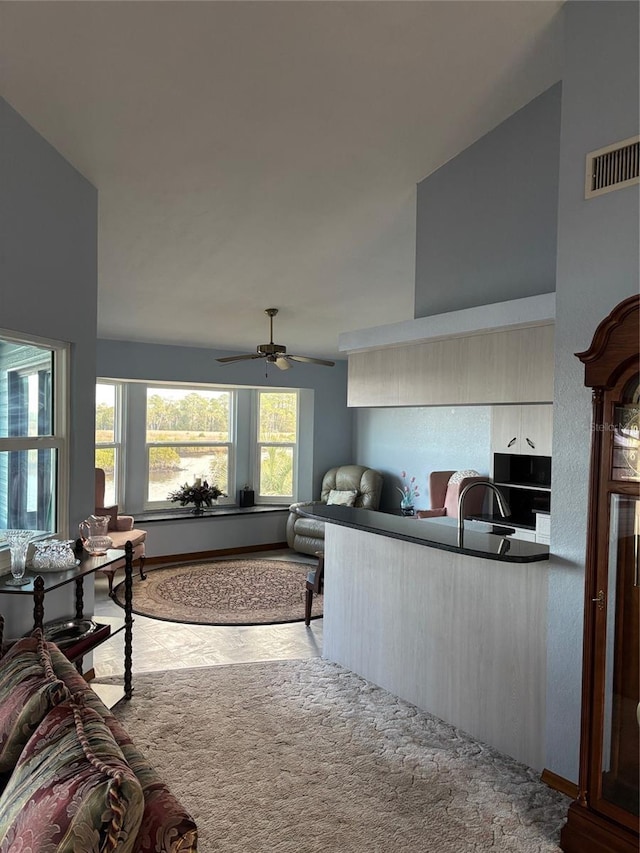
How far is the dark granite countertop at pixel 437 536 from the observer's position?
2.84 meters

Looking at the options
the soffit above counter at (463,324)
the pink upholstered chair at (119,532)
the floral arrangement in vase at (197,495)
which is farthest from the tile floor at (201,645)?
the floral arrangement in vase at (197,495)

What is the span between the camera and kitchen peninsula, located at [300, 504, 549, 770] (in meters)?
2.89

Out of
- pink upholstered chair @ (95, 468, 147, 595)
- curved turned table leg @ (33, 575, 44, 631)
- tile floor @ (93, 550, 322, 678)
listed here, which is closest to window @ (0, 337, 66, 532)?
curved turned table leg @ (33, 575, 44, 631)

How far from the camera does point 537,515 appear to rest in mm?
5359

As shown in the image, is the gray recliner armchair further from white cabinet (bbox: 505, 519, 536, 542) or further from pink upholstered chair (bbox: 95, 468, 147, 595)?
white cabinet (bbox: 505, 519, 536, 542)

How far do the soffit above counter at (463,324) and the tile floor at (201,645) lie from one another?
2.10 meters

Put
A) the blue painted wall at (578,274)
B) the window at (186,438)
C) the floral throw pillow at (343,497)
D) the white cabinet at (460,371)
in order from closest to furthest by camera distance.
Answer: the blue painted wall at (578,274), the white cabinet at (460,371), the window at (186,438), the floral throw pillow at (343,497)

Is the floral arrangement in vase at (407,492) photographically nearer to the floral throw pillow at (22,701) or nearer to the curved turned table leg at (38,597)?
the curved turned table leg at (38,597)

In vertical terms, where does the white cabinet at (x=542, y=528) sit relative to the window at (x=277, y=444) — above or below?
below

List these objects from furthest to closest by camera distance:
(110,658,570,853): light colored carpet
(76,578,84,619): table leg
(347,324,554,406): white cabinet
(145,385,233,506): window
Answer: (145,385,233,506): window < (76,578,84,619): table leg < (347,324,554,406): white cabinet < (110,658,570,853): light colored carpet

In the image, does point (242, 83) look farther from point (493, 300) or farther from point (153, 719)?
point (153, 719)

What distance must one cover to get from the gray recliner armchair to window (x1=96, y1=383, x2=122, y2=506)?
1.99 meters

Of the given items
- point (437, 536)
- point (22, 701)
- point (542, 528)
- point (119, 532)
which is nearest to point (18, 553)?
point (22, 701)

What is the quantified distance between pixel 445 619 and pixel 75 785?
92.9 inches
